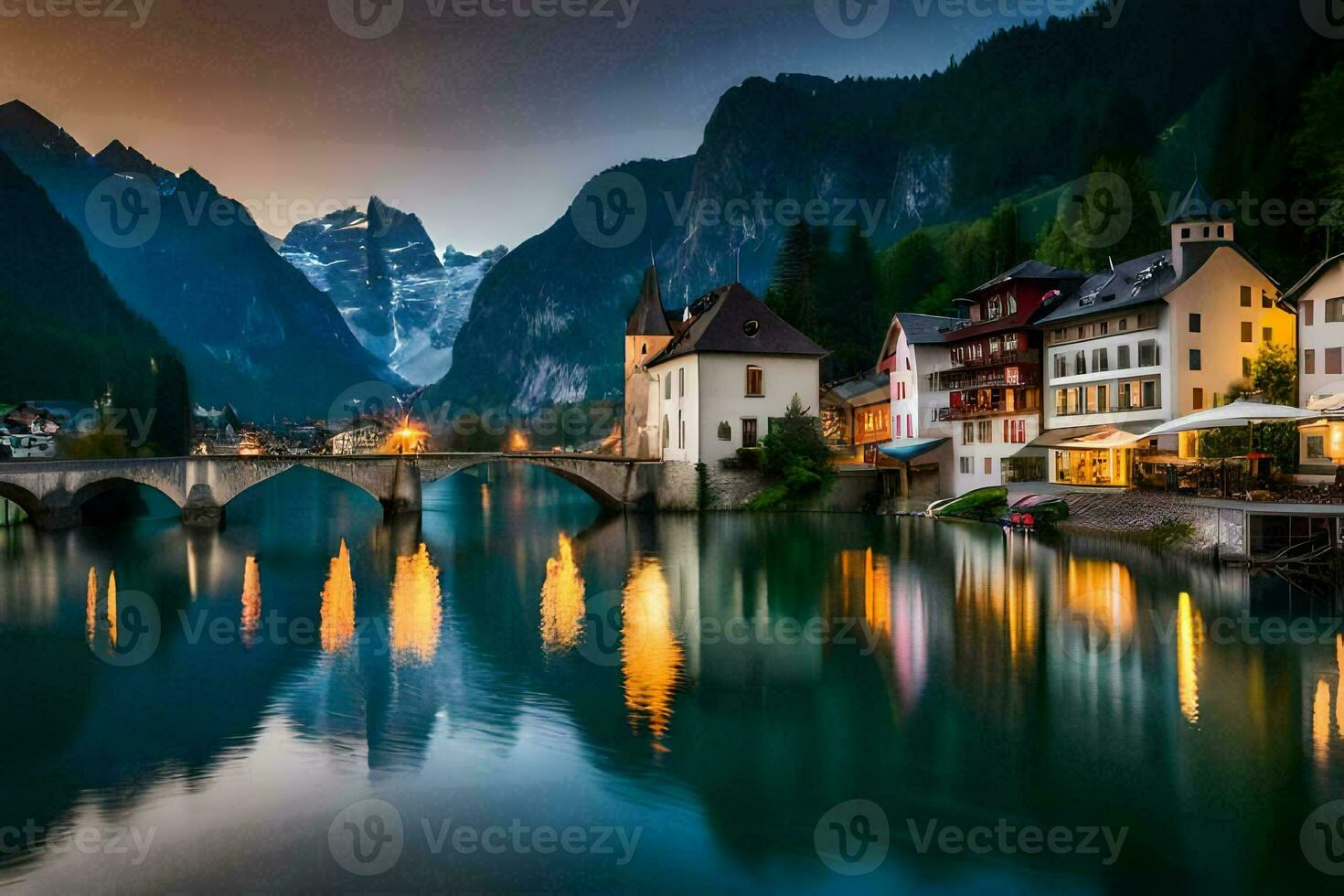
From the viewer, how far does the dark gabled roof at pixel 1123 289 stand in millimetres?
50656

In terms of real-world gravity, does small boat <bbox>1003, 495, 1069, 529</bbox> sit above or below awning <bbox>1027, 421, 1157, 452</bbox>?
below

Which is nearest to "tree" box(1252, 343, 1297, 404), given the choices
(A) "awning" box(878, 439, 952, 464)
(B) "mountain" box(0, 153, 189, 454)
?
(A) "awning" box(878, 439, 952, 464)

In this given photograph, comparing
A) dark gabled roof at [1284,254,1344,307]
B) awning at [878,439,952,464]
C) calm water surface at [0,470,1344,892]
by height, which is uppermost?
dark gabled roof at [1284,254,1344,307]

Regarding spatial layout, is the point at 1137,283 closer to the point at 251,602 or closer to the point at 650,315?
the point at 650,315

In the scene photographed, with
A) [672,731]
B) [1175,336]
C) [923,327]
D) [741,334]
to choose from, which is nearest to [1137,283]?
[1175,336]

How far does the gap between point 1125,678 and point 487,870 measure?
15.1 m

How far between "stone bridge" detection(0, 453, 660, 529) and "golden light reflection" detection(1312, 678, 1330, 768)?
4774cm

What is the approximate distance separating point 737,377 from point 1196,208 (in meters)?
27.2

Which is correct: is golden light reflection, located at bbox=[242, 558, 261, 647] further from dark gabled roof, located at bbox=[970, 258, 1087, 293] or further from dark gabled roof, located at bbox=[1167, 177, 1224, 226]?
dark gabled roof, located at bbox=[1167, 177, 1224, 226]

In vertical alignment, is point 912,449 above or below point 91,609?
above

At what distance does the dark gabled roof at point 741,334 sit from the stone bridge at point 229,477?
873cm

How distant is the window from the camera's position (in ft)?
212

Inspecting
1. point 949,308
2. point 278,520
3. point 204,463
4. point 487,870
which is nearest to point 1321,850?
point 487,870

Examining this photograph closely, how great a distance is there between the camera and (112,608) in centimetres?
3344
